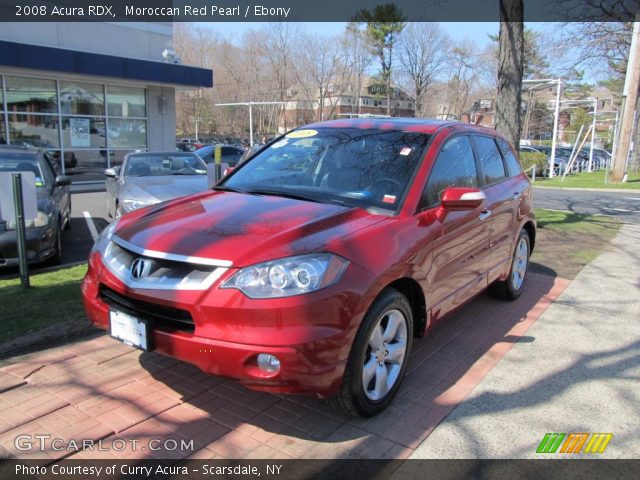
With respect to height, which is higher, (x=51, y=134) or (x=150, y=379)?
(x=51, y=134)

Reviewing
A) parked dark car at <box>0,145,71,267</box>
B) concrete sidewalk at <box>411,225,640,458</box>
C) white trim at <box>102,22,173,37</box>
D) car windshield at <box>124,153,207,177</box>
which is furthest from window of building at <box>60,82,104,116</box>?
concrete sidewalk at <box>411,225,640,458</box>

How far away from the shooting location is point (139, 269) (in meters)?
3.07

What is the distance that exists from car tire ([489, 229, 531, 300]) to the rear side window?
0.64 meters

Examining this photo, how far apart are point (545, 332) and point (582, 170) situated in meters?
37.8

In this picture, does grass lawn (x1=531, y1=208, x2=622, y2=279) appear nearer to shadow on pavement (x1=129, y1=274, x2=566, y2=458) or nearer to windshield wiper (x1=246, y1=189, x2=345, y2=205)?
shadow on pavement (x1=129, y1=274, x2=566, y2=458)

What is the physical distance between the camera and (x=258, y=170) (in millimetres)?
4371

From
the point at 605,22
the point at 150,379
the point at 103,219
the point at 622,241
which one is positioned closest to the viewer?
→ the point at 150,379

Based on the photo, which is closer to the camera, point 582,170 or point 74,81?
point 74,81

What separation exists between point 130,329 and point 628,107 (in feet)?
84.3

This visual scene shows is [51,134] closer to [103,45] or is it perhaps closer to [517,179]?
[103,45]

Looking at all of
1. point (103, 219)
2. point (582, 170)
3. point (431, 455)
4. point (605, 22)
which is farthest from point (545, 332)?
point (582, 170)

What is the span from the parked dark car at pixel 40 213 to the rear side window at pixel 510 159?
5228mm

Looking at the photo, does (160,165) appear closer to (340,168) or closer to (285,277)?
(340,168)

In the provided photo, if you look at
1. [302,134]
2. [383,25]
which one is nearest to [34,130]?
[302,134]
